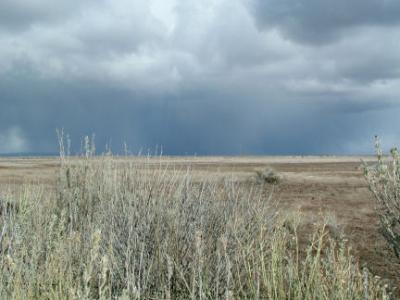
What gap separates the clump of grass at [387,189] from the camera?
6.11 m

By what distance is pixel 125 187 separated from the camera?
8.14 metres

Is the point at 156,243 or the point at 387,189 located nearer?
the point at 387,189

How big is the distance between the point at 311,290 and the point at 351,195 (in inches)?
898

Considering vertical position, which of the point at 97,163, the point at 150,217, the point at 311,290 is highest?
the point at 97,163

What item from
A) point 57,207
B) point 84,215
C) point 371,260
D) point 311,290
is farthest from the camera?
point 371,260

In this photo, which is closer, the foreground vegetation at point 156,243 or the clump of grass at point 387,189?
the foreground vegetation at point 156,243

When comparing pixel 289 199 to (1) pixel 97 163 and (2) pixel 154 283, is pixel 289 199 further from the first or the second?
(2) pixel 154 283

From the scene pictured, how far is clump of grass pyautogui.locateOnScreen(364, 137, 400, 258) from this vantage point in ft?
20.1

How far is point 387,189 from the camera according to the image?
21.4ft

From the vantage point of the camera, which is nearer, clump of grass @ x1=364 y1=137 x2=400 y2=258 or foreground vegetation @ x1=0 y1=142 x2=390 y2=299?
foreground vegetation @ x1=0 y1=142 x2=390 y2=299

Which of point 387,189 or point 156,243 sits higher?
point 387,189

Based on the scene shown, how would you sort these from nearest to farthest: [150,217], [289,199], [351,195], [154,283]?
1. [154,283]
2. [150,217]
3. [289,199]
4. [351,195]

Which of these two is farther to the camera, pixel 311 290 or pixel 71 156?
pixel 71 156

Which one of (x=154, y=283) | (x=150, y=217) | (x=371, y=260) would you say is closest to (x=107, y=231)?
(x=150, y=217)
